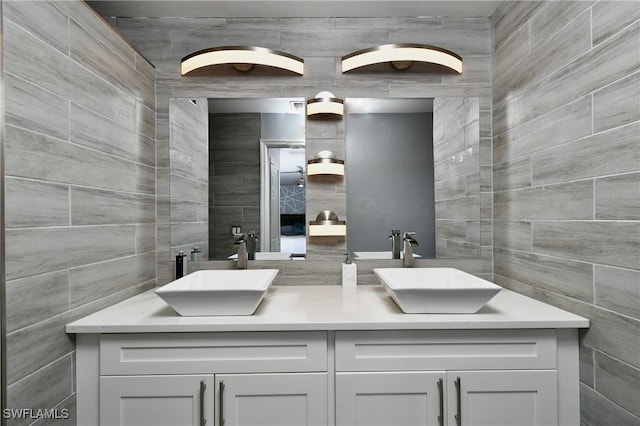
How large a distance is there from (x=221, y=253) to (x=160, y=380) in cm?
81

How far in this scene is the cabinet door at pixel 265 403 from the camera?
4.34 feet

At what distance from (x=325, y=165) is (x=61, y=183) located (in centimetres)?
122

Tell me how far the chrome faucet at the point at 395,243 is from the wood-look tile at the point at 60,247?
143 cm

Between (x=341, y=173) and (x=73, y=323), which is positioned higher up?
(x=341, y=173)

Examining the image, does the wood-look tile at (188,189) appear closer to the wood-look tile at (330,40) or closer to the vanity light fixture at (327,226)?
the vanity light fixture at (327,226)

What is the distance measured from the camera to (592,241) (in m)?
1.28

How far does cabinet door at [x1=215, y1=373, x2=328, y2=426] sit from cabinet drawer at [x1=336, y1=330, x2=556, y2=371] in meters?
0.20

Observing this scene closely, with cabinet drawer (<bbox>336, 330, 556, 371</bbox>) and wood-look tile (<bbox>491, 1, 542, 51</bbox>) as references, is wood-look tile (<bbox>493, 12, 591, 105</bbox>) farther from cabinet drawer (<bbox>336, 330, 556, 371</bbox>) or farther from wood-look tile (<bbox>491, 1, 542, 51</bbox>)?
cabinet drawer (<bbox>336, 330, 556, 371</bbox>)

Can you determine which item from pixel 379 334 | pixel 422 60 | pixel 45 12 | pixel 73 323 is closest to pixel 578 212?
pixel 379 334

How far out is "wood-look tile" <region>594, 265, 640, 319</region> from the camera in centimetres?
111

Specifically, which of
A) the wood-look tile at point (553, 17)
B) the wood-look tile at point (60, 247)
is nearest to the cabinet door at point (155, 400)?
the wood-look tile at point (60, 247)

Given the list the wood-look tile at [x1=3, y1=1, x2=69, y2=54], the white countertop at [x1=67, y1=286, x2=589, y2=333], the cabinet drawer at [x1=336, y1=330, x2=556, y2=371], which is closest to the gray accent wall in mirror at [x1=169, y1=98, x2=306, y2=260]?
the white countertop at [x1=67, y1=286, x2=589, y2=333]

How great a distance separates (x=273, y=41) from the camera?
2.02m

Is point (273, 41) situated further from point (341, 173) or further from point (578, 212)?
point (578, 212)
